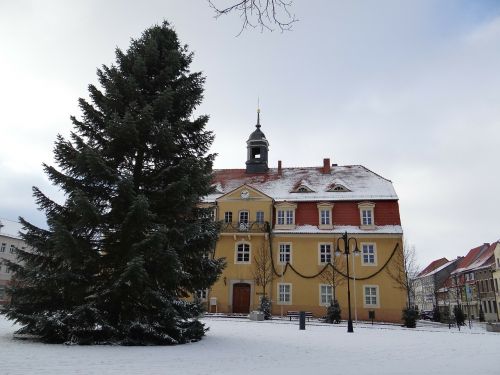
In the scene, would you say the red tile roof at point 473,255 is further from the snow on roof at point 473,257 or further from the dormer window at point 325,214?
the dormer window at point 325,214

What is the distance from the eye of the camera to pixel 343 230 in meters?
32.6

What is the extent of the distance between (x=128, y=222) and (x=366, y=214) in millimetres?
25121

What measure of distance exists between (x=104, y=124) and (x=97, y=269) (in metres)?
4.18

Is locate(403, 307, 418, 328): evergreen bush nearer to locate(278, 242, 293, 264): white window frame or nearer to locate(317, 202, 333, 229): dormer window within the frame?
locate(317, 202, 333, 229): dormer window

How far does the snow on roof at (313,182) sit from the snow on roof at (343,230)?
2.24 m

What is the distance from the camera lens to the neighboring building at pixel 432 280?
83.2 metres

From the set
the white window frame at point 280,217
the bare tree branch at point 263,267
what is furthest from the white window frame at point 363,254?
the bare tree branch at point 263,267

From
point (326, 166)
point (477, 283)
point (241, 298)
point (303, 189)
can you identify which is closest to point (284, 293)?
point (241, 298)

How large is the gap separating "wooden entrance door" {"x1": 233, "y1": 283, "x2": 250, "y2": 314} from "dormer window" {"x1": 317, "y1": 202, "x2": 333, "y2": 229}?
750cm

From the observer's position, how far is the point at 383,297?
102 feet

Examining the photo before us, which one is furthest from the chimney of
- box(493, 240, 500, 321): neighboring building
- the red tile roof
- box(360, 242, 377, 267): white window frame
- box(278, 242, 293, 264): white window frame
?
the red tile roof

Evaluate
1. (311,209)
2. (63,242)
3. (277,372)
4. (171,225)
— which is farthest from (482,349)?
(311,209)

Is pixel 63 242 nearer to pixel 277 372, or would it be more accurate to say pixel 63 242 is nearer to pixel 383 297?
pixel 277 372

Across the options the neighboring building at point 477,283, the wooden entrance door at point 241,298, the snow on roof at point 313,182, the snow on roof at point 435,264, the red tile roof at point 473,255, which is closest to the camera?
the wooden entrance door at point 241,298
